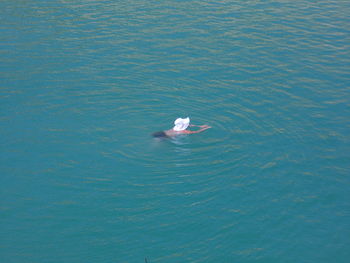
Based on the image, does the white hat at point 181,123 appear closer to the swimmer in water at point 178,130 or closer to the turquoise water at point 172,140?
the swimmer in water at point 178,130

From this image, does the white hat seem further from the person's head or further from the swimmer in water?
the person's head

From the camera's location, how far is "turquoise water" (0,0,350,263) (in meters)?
15.8

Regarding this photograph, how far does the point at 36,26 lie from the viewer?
1240 inches

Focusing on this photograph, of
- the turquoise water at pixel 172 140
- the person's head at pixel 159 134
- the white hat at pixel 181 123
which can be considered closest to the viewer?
the turquoise water at pixel 172 140

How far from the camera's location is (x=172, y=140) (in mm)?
20703

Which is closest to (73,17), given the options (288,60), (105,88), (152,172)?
(105,88)

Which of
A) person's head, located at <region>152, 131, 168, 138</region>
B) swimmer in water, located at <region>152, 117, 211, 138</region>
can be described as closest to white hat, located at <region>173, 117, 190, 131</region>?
swimmer in water, located at <region>152, 117, 211, 138</region>

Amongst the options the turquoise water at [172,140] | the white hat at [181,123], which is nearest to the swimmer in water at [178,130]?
the white hat at [181,123]

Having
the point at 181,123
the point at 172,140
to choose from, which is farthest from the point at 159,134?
the point at 181,123

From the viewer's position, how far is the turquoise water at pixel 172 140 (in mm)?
15805

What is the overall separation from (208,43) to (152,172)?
14202 millimetres

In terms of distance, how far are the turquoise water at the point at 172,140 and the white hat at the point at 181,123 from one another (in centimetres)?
69

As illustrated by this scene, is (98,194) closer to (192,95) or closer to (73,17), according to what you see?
(192,95)

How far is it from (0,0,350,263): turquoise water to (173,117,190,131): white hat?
69cm
